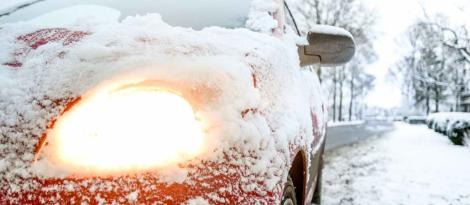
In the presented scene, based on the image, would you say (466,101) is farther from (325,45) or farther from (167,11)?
(167,11)

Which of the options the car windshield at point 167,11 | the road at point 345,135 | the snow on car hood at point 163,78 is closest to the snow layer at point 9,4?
the car windshield at point 167,11

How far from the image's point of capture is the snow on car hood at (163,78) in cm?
149

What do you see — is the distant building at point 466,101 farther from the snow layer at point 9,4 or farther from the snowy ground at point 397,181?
the snow layer at point 9,4

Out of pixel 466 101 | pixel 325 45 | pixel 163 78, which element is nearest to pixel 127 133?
pixel 163 78

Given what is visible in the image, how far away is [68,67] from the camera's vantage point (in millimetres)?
1673

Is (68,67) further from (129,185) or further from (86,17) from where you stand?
(86,17)

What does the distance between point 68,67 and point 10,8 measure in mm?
1675

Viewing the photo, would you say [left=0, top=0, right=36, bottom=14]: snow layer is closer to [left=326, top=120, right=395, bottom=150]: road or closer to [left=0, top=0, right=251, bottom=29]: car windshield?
[left=0, top=0, right=251, bottom=29]: car windshield

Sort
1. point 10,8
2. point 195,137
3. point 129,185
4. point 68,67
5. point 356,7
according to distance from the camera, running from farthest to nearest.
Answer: point 356,7, point 10,8, point 68,67, point 195,137, point 129,185

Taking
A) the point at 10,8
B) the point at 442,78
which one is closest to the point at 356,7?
the point at 442,78

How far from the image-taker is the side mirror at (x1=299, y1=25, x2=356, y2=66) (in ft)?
9.28

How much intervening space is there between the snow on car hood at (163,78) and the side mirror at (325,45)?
34.1 inches

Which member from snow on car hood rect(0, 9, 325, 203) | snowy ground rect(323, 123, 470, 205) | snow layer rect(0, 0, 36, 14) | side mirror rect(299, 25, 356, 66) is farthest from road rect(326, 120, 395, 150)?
snow on car hood rect(0, 9, 325, 203)

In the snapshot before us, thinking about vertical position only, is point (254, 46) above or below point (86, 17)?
below
